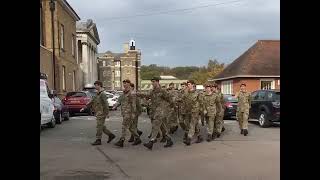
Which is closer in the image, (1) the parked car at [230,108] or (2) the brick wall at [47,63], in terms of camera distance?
(1) the parked car at [230,108]

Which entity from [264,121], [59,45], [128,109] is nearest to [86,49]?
[59,45]

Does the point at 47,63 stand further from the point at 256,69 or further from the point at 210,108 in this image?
the point at 210,108

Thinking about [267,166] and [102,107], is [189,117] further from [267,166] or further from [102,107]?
[267,166]

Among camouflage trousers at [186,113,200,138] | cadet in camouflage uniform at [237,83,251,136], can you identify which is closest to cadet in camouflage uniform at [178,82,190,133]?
camouflage trousers at [186,113,200,138]

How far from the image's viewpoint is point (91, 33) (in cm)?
7619

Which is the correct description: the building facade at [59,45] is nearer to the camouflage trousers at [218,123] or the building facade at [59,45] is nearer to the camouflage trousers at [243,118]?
the camouflage trousers at [243,118]

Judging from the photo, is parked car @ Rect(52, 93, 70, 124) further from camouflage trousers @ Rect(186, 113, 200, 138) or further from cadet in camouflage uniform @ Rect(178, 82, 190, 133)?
camouflage trousers @ Rect(186, 113, 200, 138)

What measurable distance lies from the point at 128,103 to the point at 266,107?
317 inches

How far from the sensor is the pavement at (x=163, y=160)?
31.4 feet

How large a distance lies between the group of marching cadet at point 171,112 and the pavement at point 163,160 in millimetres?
360

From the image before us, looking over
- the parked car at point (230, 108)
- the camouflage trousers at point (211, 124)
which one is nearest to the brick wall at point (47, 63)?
the parked car at point (230, 108)

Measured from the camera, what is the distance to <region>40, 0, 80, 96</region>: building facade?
42000 mm

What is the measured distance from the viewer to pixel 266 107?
69.3 ft

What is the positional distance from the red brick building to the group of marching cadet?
30.8 metres
